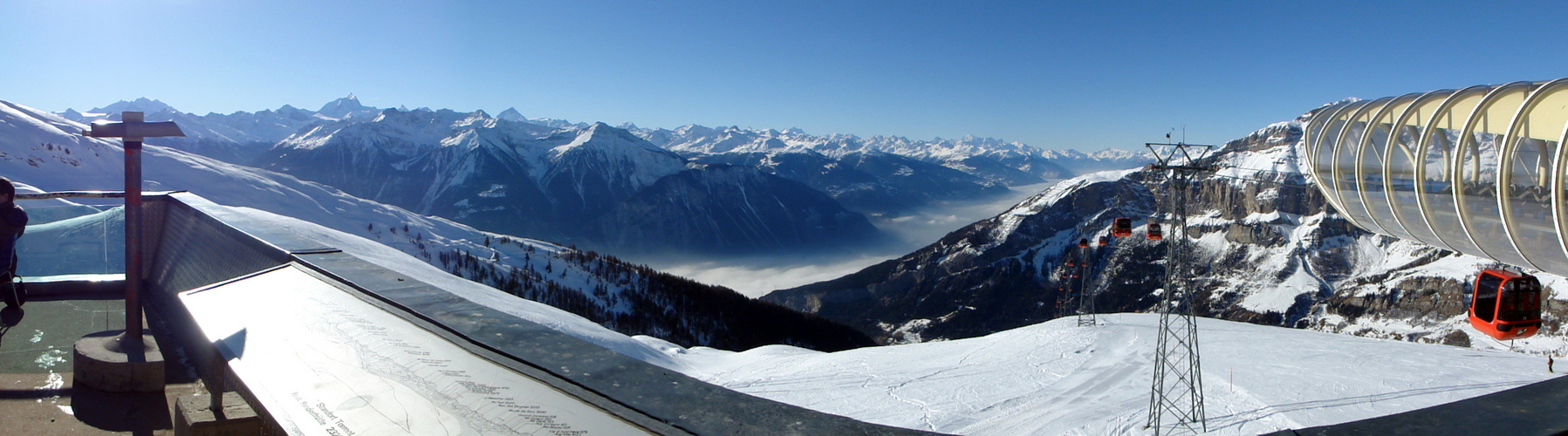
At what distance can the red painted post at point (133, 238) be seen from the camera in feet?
23.6

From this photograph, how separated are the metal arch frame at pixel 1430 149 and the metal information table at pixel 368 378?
786cm

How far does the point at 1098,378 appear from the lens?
30.9 metres

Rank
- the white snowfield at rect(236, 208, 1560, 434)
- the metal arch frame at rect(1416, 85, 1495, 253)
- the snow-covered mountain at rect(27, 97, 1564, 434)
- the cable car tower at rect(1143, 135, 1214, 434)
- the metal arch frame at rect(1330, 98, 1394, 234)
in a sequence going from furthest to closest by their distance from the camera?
1. the white snowfield at rect(236, 208, 1560, 434)
2. the snow-covered mountain at rect(27, 97, 1564, 434)
3. the cable car tower at rect(1143, 135, 1214, 434)
4. the metal arch frame at rect(1330, 98, 1394, 234)
5. the metal arch frame at rect(1416, 85, 1495, 253)

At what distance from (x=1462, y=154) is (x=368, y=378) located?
870 centimetres

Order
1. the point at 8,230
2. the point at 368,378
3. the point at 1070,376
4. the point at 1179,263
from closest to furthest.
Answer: the point at 368,378 < the point at 8,230 < the point at 1179,263 < the point at 1070,376

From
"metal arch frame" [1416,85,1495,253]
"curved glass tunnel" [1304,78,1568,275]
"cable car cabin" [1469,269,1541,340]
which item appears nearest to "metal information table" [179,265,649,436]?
"curved glass tunnel" [1304,78,1568,275]

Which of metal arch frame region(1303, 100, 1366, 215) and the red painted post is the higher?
metal arch frame region(1303, 100, 1366, 215)

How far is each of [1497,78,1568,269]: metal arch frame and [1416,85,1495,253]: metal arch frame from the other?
41 cm

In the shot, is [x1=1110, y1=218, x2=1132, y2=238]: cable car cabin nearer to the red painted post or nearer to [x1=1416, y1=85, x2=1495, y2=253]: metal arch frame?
[x1=1416, y1=85, x2=1495, y2=253]: metal arch frame

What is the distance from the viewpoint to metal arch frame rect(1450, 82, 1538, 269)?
6.27m

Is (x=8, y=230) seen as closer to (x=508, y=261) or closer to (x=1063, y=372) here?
(x=1063, y=372)

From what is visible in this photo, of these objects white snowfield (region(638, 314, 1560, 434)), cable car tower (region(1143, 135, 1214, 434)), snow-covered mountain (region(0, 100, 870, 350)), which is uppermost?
cable car tower (region(1143, 135, 1214, 434))

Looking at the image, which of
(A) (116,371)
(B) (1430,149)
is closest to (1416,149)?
(B) (1430,149)

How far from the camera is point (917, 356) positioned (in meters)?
35.0
